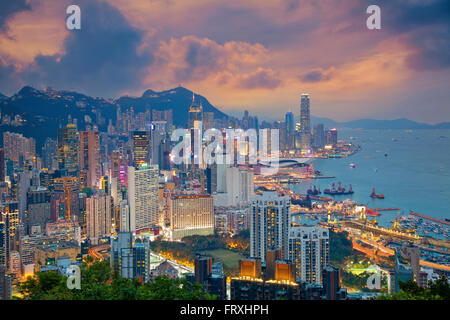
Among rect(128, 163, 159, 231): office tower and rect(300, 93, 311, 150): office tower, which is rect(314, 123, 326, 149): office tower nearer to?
rect(300, 93, 311, 150): office tower

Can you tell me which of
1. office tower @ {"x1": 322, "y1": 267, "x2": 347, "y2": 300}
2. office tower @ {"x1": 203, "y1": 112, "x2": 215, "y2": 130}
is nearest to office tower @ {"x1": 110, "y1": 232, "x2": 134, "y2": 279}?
office tower @ {"x1": 322, "y1": 267, "x2": 347, "y2": 300}

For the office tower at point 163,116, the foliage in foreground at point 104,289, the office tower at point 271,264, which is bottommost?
the office tower at point 271,264

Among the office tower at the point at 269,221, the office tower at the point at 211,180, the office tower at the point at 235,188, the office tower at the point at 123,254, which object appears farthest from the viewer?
the office tower at the point at 211,180

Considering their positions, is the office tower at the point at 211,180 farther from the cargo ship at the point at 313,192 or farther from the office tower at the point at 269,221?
the office tower at the point at 269,221

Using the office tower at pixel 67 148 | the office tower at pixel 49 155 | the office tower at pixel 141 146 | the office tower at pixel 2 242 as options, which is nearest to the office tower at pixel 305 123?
the office tower at pixel 141 146

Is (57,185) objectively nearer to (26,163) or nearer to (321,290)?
(26,163)

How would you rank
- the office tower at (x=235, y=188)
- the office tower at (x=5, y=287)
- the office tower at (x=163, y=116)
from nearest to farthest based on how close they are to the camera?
1. the office tower at (x=5, y=287)
2. the office tower at (x=235, y=188)
3. the office tower at (x=163, y=116)
